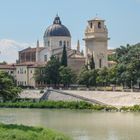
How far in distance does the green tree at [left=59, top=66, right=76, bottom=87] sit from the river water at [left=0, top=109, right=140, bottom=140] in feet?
73.2

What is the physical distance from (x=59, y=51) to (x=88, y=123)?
169 feet

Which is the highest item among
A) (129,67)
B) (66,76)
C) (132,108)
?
(129,67)

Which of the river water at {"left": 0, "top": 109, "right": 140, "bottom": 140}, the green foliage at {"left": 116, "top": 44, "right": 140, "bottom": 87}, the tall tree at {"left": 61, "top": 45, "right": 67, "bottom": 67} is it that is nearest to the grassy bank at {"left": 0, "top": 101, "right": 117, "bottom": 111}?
the river water at {"left": 0, "top": 109, "right": 140, "bottom": 140}

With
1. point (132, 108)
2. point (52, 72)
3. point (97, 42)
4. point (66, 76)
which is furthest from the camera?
point (97, 42)

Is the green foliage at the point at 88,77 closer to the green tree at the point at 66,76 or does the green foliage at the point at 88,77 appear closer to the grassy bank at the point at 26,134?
the green tree at the point at 66,76

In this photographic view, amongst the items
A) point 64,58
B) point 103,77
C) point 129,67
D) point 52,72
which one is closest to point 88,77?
point 103,77

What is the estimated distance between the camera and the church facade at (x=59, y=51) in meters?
85.1

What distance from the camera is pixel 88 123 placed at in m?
44.9

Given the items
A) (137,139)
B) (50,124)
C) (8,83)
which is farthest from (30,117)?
(137,139)

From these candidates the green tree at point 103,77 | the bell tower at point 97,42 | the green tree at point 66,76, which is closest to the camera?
the green tree at point 103,77

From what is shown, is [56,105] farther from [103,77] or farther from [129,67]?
[103,77]

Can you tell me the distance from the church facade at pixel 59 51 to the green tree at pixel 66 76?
12.9ft

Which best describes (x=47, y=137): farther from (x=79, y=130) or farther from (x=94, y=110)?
(x=94, y=110)

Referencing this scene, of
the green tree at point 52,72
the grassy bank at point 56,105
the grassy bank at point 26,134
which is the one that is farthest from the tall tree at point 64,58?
the grassy bank at point 26,134
